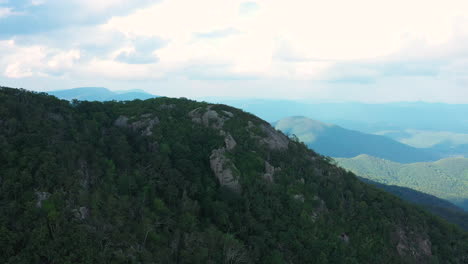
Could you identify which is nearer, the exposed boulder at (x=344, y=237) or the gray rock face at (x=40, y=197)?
the gray rock face at (x=40, y=197)

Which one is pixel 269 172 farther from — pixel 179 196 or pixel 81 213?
pixel 81 213

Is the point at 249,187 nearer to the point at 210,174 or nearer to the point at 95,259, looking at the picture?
the point at 210,174

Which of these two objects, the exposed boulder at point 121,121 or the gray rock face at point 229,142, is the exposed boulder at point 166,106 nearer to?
the exposed boulder at point 121,121

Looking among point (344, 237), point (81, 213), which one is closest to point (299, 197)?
point (344, 237)

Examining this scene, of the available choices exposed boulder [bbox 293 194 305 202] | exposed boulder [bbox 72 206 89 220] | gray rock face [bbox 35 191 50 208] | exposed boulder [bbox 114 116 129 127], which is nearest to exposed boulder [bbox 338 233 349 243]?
exposed boulder [bbox 293 194 305 202]

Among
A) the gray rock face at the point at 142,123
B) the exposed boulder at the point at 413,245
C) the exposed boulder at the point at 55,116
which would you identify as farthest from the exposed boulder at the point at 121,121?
the exposed boulder at the point at 413,245

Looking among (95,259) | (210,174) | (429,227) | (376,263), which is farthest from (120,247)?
(429,227)
